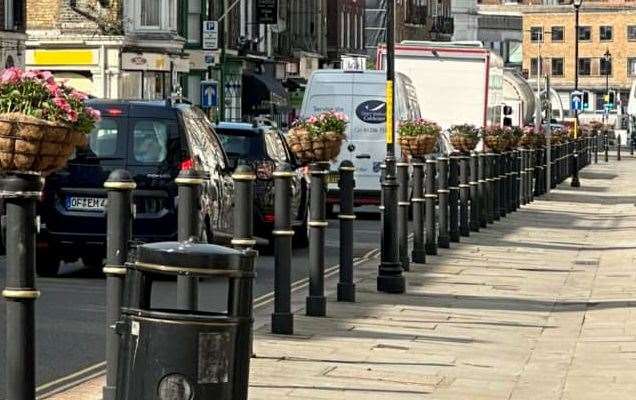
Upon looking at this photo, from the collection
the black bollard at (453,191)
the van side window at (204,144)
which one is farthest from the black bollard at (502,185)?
the van side window at (204,144)

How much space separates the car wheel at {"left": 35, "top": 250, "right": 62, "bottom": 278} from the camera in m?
19.3

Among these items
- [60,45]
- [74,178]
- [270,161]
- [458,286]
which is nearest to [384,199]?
[458,286]

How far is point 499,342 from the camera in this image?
1447 cm

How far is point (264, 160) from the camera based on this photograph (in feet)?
81.6

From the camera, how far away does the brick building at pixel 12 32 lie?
52.9 m

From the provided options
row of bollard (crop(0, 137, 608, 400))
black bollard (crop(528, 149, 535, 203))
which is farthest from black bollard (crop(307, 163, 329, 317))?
black bollard (crop(528, 149, 535, 203))

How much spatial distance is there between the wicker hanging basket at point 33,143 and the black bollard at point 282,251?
147 inches

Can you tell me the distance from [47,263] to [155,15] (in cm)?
4323

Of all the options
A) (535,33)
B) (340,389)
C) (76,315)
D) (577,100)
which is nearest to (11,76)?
(340,389)

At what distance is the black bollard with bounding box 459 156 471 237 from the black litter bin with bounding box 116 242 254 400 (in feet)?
67.4

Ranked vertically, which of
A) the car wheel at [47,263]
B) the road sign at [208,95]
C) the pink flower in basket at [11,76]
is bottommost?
the car wheel at [47,263]

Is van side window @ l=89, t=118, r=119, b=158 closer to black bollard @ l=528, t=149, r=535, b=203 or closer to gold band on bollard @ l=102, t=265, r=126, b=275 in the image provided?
gold band on bollard @ l=102, t=265, r=126, b=275

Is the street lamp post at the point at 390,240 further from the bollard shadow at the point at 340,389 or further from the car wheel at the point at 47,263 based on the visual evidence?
the bollard shadow at the point at 340,389

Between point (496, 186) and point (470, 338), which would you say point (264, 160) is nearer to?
point (496, 186)
